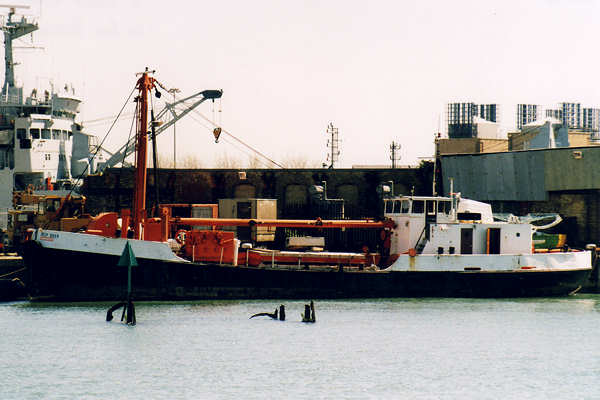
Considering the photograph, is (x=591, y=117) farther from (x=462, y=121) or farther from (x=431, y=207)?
(x=431, y=207)

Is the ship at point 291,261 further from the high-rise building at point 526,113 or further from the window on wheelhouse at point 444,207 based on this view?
the high-rise building at point 526,113

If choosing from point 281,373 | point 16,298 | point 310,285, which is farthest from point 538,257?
point 16,298

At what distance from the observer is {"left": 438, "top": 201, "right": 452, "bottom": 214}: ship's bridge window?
40156 mm

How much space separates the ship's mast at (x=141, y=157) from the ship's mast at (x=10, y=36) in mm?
28179

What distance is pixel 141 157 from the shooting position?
38.9 m

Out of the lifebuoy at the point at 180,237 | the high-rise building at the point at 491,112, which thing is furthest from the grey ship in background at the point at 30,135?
the high-rise building at the point at 491,112

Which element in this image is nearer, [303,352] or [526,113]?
[303,352]

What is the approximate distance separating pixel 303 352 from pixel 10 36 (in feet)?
148

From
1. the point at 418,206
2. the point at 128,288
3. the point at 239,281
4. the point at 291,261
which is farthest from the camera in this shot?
the point at 418,206

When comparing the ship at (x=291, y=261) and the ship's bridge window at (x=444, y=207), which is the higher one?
the ship's bridge window at (x=444, y=207)

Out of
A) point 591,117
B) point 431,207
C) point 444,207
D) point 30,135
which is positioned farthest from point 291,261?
point 591,117

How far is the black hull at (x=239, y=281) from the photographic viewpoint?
37.2 meters

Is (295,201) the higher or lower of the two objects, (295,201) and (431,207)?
the higher

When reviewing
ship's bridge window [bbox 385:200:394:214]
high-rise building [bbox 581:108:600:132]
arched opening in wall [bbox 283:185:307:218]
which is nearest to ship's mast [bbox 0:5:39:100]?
arched opening in wall [bbox 283:185:307:218]
